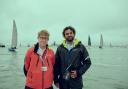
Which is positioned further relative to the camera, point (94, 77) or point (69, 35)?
point (94, 77)

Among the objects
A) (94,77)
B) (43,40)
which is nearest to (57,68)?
(43,40)

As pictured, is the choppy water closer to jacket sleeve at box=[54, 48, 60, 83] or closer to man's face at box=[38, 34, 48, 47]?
jacket sleeve at box=[54, 48, 60, 83]

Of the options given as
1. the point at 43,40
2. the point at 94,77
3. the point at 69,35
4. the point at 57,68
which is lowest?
the point at 94,77

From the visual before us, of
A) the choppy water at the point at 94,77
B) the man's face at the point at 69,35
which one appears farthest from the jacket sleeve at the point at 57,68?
the choppy water at the point at 94,77

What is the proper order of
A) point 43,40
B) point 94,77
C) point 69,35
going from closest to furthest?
point 43,40, point 69,35, point 94,77

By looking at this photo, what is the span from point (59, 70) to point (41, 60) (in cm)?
59

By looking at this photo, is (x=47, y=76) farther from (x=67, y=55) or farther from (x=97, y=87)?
(x=97, y=87)

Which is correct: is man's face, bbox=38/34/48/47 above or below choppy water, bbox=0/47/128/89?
above

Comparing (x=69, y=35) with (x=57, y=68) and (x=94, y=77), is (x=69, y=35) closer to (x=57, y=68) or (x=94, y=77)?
(x=57, y=68)

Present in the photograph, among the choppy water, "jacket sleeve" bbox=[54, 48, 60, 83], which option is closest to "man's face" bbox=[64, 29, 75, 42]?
"jacket sleeve" bbox=[54, 48, 60, 83]

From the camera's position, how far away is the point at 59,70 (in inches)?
228

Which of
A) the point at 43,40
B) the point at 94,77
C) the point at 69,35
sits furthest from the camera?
the point at 94,77

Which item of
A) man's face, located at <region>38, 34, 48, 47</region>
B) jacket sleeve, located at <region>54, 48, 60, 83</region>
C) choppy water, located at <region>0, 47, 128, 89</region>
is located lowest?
choppy water, located at <region>0, 47, 128, 89</region>

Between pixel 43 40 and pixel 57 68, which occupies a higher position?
pixel 43 40
